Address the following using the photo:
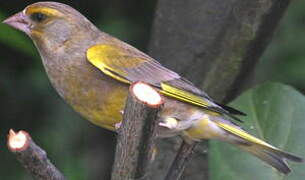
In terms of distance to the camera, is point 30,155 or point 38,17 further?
point 38,17

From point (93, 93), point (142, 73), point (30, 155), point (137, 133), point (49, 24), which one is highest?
point (49, 24)


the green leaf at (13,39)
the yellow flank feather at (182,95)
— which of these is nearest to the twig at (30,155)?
the yellow flank feather at (182,95)

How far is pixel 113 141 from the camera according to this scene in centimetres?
499

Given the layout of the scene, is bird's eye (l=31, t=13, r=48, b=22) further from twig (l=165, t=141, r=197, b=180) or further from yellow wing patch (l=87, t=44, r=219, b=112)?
twig (l=165, t=141, r=197, b=180)

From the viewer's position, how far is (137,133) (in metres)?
2.68

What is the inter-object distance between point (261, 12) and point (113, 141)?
1.72 metres

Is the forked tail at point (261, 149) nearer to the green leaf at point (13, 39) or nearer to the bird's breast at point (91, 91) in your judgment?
the bird's breast at point (91, 91)

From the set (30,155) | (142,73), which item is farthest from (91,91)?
(30,155)

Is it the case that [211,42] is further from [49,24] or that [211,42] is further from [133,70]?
[49,24]

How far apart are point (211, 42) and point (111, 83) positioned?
38.3 inches

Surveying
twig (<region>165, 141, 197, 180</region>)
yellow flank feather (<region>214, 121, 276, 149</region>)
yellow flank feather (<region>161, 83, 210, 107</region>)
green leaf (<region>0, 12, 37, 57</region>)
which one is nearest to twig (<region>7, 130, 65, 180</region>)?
twig (<region>165, 141, 197, 180</region>)

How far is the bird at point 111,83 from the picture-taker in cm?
340

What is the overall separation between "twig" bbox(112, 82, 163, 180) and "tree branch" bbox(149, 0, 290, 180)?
3.64ft

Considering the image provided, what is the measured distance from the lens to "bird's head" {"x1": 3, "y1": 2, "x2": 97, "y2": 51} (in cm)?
361
